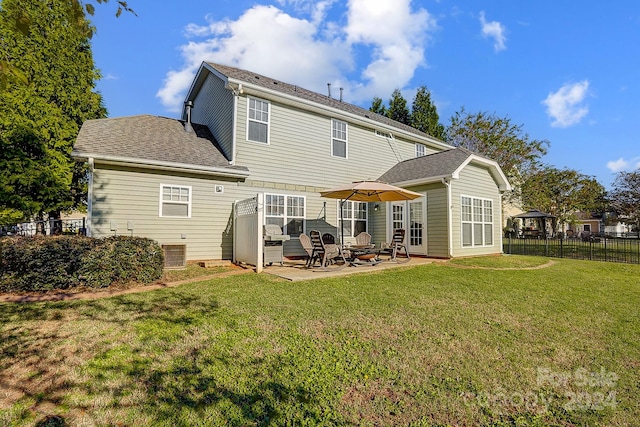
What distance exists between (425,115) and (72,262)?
27715 mm

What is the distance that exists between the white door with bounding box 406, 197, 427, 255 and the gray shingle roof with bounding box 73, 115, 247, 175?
22.7 feet

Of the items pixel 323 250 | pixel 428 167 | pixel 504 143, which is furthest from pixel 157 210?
pixel 504 143

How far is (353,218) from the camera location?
13508 mm

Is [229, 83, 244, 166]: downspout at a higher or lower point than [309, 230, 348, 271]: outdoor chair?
higher

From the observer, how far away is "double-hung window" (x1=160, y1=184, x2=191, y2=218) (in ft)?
31.3

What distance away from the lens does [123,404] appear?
8.45 ft

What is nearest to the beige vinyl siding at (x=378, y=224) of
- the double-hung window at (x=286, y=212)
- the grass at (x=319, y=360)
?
the double-hung window at (x=286, y=212)

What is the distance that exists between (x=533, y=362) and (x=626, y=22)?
11.8 m

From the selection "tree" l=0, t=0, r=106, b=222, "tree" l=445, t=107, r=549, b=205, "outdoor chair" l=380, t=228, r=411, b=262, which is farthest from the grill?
"tree" l=445, t=107, r=549, b=205

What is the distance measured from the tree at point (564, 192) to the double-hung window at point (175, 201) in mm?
28185

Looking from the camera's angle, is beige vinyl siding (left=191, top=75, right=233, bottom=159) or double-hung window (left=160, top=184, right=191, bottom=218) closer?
double-hung window (left=160, top=184, right=191, bottom=218)

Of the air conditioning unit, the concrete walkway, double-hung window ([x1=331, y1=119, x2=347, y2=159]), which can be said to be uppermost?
double-hung window ([x1=331, y1=119, x2=347, y2=159])

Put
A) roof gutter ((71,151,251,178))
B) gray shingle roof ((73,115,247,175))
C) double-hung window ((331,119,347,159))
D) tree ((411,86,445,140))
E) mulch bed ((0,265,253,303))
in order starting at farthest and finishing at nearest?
tree ((411,86,445,140))
double-hung window ((331,119,347,159))
gray shingle roof ((73,115,247,175))
roof gutter ((71,151,251,178))
mulch bed ((0,265,253,303))

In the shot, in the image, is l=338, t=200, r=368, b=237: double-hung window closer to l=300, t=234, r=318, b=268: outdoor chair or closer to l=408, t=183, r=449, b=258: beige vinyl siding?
l=408, t=183, r=449, b=258: beige vinyl siding
